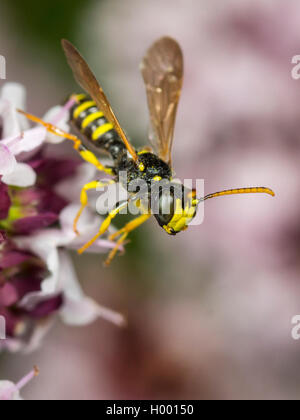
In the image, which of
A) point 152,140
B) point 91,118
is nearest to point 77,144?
point 91,118

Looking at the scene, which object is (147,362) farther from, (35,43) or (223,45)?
(35,43)

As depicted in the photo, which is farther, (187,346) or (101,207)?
(187,346)

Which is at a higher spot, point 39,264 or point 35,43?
point 35,43

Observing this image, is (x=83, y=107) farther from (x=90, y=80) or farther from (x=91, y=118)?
(x=90, y=80)

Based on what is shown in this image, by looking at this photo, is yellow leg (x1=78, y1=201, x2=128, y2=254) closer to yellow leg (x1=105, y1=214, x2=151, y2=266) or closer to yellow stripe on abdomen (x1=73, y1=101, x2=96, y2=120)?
yellow leg (x1=105, y1=214, x2=151, y2=266)
